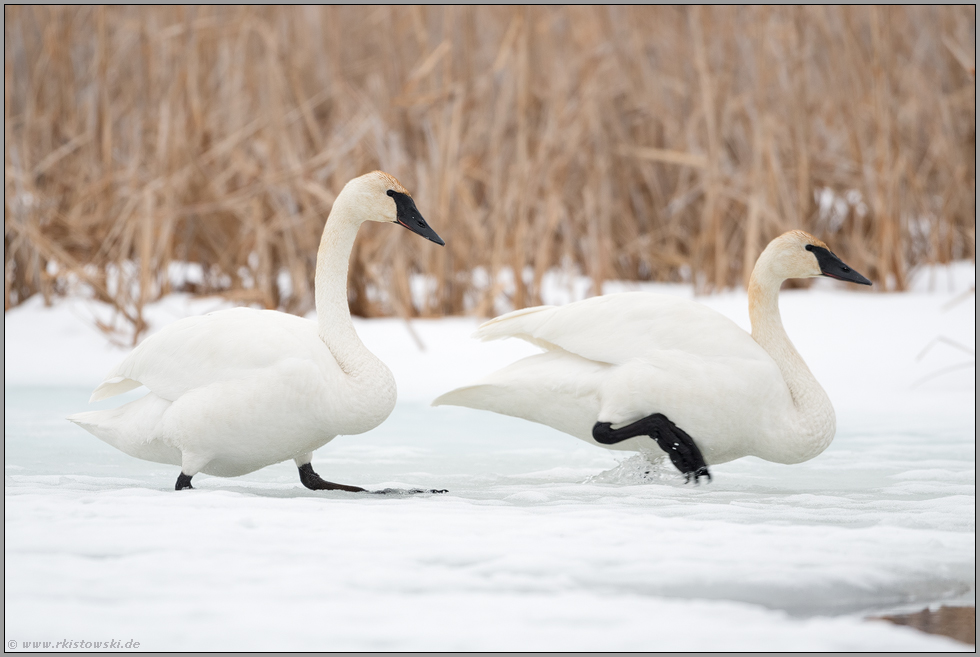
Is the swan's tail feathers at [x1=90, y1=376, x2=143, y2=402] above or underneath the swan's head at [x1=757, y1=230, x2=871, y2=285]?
underneath

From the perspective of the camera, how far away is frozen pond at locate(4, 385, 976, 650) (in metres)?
2.08

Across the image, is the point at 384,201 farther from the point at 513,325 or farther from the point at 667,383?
the point at 667,383

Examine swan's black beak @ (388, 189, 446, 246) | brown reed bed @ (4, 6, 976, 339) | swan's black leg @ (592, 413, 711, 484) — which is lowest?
swan's black leg @ (592, 413, 711, 484)

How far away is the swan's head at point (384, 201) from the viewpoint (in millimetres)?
3684

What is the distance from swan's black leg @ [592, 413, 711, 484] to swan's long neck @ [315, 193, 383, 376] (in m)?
0.89

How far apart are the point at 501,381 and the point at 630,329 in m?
0.51

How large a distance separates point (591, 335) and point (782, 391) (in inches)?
27.2

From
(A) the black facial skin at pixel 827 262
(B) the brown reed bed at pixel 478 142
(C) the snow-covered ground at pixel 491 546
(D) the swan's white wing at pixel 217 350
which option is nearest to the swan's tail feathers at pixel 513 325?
(C) the snow-covered ground at pixel 491 546

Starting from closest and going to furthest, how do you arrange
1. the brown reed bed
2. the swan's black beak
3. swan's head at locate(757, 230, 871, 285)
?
the swan's black beak, swan's head at locate(757, 230, 871, 285), the brown reed bed

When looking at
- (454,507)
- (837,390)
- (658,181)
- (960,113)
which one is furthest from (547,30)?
(454,507)

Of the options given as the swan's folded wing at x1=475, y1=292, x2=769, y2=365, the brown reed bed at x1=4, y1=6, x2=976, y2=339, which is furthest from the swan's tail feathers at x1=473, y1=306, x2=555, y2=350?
the brown reed bed at x1=4, y1=6, x2=976, y2=339

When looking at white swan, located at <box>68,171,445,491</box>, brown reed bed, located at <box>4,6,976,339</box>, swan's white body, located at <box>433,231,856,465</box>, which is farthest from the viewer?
brown reed bed, located at <box>4,6,976,339</box>

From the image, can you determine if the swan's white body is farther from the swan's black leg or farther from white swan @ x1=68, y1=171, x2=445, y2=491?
white swan @ x1=68, y1=171, x2=445, y2=491

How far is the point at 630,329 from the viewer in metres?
3.72
